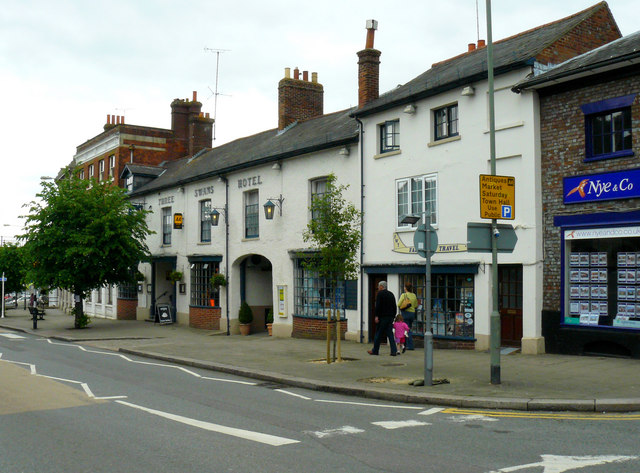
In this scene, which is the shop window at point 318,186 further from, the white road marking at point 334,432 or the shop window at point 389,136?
the white road marking at point 334,432

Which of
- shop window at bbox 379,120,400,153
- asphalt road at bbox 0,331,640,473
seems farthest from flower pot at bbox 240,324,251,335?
asphalt road at bbox 0,331,640,473

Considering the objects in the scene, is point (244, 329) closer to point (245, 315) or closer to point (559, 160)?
point (245, 315)

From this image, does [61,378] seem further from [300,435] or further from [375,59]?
[375,59]

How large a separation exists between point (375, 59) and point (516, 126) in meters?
7.57

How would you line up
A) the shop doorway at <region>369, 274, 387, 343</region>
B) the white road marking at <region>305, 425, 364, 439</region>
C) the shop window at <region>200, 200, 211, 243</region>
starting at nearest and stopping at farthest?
the white road marking at <region>305, 425, 364, 439</region>
the shop doorway at <region>369, 274, 387, 343</region>
the shop window at <region>200, 200, 211, 243</region>

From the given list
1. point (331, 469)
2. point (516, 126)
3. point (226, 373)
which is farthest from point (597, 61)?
point (331, 469)

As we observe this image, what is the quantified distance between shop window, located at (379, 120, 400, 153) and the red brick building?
4586 millimetres

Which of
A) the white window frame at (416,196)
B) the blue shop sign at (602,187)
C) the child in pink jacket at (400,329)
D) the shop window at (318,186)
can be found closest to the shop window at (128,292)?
the shop window at (318,186)

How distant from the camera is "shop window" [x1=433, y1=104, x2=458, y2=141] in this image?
17641 mm

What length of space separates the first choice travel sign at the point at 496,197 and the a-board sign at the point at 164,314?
21984 millimetres

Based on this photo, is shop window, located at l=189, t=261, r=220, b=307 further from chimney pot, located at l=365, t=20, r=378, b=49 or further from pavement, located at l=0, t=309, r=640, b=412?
chimney pot, located at l=365, t=20, r=378, b=49

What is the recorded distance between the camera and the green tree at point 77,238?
2745 cm

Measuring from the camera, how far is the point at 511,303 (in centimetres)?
1661

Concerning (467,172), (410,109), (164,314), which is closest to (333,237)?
(467,172)
